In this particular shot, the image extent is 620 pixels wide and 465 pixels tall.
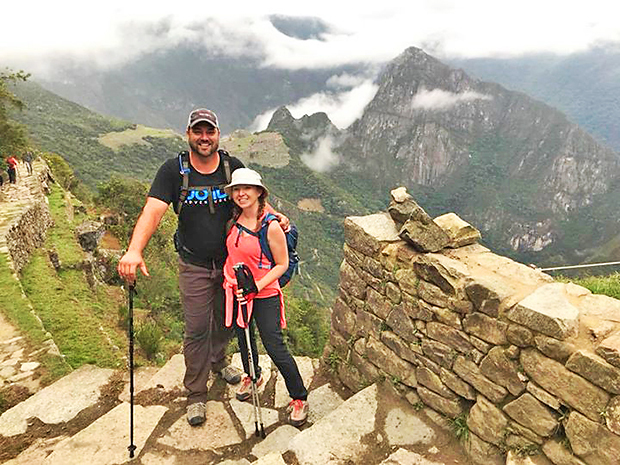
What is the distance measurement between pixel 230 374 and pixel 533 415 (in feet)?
10.7

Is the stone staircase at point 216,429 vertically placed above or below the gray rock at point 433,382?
below

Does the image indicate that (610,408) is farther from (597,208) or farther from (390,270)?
(597,208)

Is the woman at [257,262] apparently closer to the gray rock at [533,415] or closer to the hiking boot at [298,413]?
the hiking boot at [298,413]

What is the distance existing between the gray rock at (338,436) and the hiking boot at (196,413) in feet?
3.75

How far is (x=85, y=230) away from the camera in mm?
16625

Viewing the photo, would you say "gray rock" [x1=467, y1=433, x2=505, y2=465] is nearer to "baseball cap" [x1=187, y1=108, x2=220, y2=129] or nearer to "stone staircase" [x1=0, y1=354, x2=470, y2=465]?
"stone staircase" [x1=0, y1=354, x2=470, y2=465]

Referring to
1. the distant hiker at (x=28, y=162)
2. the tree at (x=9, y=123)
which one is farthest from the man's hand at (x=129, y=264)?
the distant hiker at (x=28, y=162)

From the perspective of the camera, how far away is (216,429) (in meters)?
4.38

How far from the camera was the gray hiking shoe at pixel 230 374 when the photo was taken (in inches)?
200

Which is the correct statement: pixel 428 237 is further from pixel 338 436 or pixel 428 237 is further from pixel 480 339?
pixel 338 436

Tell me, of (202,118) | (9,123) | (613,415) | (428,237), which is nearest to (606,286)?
(428,237)

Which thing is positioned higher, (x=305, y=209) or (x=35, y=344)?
(x=35, y=344)

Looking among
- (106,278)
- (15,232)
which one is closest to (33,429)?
(15,232)

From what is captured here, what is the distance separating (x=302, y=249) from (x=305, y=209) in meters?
49.5
